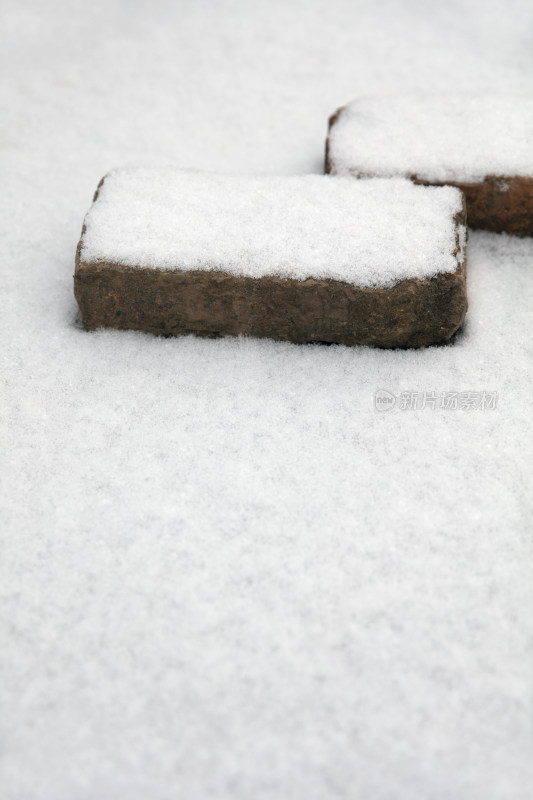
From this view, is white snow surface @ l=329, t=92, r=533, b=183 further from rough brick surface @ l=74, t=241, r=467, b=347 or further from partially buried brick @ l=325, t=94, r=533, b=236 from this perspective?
rough brick surface @ l=74, t=241, r=467, b=347

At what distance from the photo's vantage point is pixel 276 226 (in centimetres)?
141

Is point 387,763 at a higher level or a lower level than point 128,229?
lower

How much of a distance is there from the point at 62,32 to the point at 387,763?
238 cm

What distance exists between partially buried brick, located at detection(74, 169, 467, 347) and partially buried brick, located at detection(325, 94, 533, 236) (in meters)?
0.13

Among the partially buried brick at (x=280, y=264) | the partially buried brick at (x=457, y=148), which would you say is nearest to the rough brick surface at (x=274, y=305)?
the partially buried brick at (x=280, y=264)

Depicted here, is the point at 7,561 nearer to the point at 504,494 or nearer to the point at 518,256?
the point at 504,494

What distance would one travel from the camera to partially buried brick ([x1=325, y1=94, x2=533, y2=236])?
157 cm

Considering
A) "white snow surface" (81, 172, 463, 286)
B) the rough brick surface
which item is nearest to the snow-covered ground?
the rough brick surface

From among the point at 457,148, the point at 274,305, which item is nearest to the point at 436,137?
the point at 457,148

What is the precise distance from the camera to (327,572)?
1.09 metres

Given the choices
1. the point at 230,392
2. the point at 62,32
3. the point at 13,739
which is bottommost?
the point at 13,739

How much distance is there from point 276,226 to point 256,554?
2.18 ft

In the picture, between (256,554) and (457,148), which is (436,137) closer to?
(457,148)

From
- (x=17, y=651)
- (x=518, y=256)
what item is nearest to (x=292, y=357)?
(x=518, y=256)
